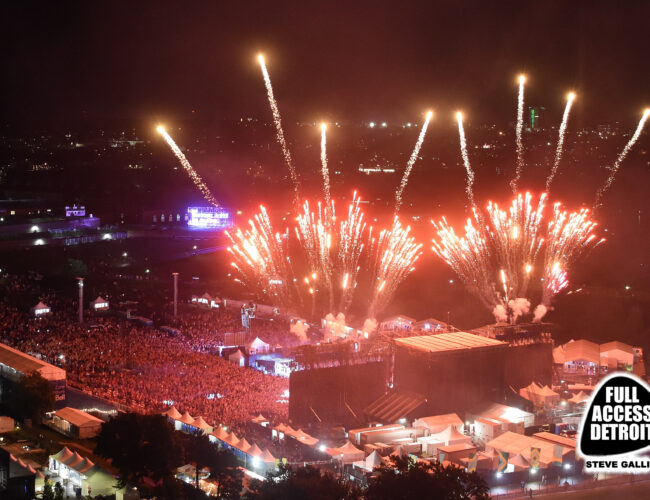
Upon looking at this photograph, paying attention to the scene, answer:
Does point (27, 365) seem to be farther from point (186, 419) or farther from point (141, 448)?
point (141, 448)

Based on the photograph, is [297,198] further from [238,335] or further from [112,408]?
[112,408]

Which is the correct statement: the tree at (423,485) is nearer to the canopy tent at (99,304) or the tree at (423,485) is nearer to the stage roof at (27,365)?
the stage roof at (27,365)

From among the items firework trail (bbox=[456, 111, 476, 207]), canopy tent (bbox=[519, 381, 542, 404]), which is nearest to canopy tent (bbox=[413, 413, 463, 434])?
canopy tent (bbox=[519, 381, 542, 404])

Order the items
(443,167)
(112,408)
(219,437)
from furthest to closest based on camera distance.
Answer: (443,167) < (112,408) < (219,437)

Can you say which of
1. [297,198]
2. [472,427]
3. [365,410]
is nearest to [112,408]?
[365,410]

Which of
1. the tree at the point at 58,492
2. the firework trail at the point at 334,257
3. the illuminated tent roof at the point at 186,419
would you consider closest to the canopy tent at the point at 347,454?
the illuminated tent roof at the point at 186,419
